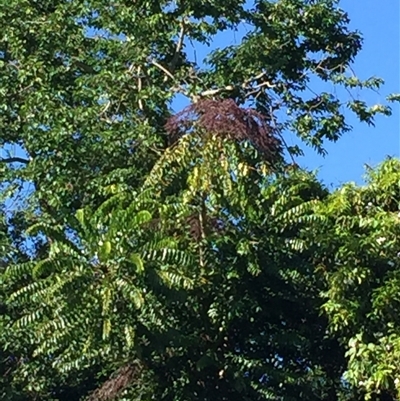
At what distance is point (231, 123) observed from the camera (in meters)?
11.6

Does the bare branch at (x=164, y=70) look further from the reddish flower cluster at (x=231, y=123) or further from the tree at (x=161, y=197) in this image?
the reddish flower cluster at (x=231, y=123)

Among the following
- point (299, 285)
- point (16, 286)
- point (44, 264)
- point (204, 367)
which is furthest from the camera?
point (16, 286)

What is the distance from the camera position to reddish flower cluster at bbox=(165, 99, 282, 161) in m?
11.5

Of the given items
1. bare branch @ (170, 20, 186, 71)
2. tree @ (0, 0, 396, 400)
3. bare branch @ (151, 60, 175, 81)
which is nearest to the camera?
tree @ (0, 0, 396, 400)

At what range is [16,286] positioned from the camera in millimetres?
13695

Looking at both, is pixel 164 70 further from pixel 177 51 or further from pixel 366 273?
pixel 366 273

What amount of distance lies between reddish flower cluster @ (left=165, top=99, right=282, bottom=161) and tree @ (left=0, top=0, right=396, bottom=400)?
3 cm

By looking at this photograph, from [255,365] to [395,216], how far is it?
232cm

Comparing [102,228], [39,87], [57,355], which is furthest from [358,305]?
[39,87]

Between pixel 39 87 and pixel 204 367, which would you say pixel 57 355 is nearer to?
pixel 204 367

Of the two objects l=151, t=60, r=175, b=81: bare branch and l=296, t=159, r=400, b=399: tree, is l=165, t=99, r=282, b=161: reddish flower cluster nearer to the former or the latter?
l=296, t=159, r=400, b=399: tree

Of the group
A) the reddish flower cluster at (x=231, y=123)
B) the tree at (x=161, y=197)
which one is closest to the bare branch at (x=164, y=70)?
the tree at (x=161, y=197)

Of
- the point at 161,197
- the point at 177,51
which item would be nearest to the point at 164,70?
the point at 177,51

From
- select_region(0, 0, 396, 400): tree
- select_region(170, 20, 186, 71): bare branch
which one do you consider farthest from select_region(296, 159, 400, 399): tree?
select_region(170, 20, 186, 71): bare branch
